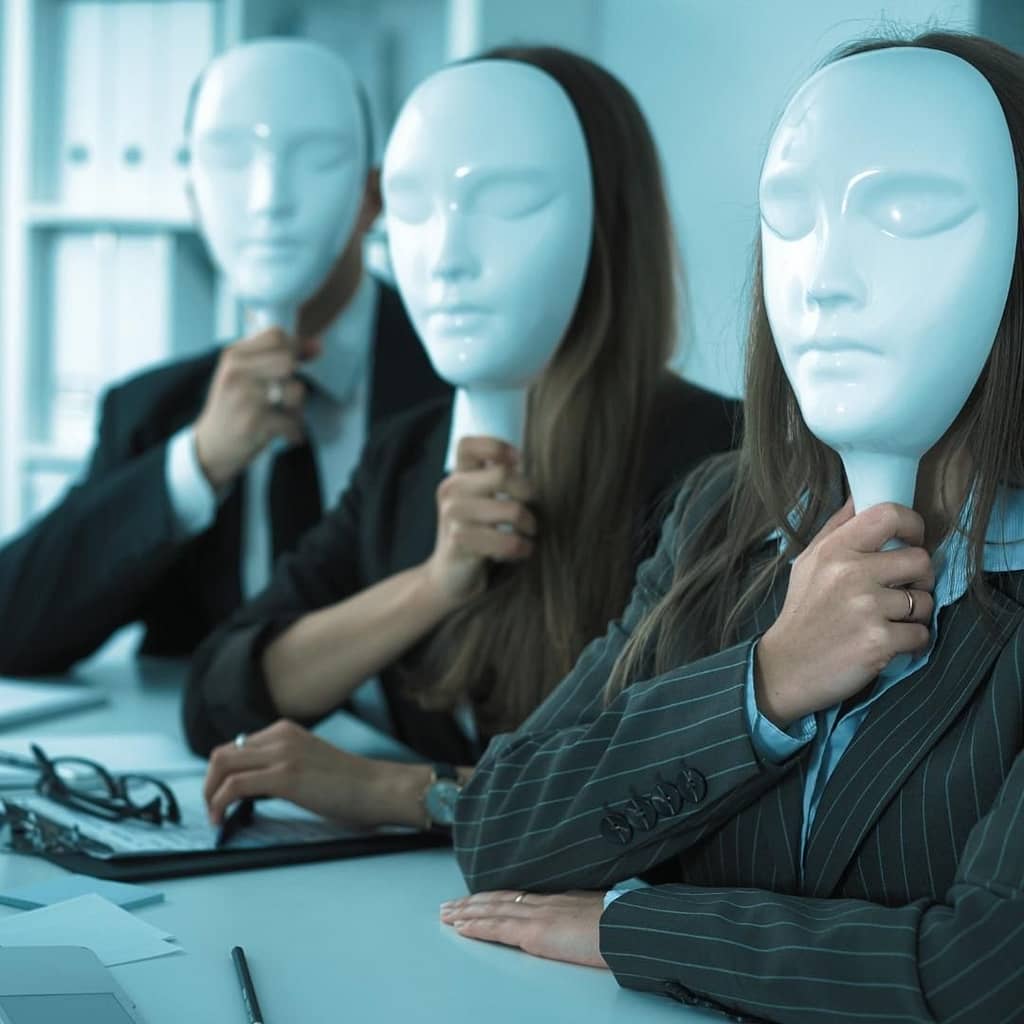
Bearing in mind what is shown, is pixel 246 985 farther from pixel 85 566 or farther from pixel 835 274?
pixel 85 566

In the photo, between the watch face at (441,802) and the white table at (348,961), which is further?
the watch face at (441,802)

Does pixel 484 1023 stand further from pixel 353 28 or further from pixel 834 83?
pixel 353 28

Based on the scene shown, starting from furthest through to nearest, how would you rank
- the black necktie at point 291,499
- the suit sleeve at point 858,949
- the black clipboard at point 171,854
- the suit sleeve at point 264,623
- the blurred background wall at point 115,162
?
the blurred background wall at point 115,162 < the black necktie at point 291,499 < the suit sleeve at point 264,623 < the black clipboard at point 171,854 < the suit sleeve at point 858,949

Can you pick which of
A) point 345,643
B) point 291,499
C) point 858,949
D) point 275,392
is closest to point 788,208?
point 858,949

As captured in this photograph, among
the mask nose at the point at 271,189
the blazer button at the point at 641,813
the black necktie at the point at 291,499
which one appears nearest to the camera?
the blazer button at the point at 641,813

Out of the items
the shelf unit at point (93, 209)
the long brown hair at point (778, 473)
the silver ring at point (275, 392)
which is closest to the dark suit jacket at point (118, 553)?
the silver ring at point (275, 392)

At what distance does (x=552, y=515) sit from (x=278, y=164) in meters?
0.62

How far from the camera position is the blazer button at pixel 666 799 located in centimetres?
99

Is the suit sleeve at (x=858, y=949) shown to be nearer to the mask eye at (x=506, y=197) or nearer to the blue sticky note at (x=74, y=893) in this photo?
the blue sticky note at (x=74, y=893)

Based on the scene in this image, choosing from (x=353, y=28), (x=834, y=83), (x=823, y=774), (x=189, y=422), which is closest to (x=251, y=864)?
(x=823, y=774)

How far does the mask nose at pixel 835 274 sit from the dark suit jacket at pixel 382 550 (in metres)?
0.54

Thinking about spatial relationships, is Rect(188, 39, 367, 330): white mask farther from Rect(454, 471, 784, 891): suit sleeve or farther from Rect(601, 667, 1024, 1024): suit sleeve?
Rect(601, 667, 1024, 1024): suit sleeve

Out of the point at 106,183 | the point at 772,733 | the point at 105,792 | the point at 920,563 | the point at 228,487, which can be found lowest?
the point at 105,792

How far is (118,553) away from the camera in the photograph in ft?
6.66
